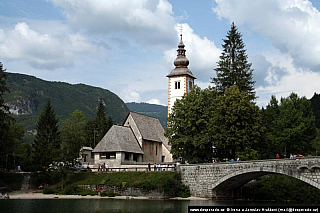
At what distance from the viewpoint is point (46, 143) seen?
57969mm

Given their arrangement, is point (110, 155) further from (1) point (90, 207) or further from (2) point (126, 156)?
(1) point (90, 207)

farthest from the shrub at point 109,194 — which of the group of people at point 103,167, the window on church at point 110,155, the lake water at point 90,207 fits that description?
the window on church at point 110,155

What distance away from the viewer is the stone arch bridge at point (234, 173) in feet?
114

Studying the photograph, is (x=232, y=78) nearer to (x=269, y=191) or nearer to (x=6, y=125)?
(x=269, y=191)

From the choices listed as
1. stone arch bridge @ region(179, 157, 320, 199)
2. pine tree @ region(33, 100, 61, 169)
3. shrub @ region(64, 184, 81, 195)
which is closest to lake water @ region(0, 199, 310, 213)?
stone arch bridge @ region(179, 157, 320, 199)

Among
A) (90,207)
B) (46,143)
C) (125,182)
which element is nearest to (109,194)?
(125,182)

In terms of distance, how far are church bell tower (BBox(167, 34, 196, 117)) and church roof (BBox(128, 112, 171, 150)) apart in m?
3.34

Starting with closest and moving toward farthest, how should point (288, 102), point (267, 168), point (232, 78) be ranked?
point (267, 168) < point (232, 78) < point (288, 102)

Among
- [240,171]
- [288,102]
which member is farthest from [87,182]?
[288,102]

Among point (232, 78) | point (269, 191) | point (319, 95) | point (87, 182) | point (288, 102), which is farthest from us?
point (319, 95)

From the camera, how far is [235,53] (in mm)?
58938

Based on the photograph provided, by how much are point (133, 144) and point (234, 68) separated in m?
17.8

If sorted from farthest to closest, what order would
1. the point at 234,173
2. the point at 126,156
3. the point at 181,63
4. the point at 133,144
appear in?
the point at 181,63, the point at 133,144, the point at 126,156, the point at 234,173

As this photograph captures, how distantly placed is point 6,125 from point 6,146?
330cm
